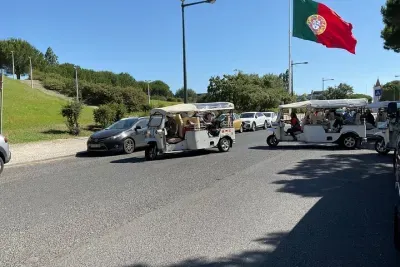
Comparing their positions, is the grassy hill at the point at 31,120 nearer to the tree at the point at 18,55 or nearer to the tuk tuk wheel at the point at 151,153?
the tuk tuk wheel at the point at 151,153

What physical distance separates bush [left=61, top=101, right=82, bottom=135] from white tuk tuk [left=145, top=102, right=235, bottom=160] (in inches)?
351

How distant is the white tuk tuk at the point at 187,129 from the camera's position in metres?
13.1

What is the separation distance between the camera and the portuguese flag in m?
18.2

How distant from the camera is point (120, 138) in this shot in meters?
14.9

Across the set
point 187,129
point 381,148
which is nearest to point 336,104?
point 381,148

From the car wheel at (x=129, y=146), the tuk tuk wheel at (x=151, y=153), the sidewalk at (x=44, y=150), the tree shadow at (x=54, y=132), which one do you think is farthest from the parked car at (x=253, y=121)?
the tuk tuk wheel at (x=151, y=153)

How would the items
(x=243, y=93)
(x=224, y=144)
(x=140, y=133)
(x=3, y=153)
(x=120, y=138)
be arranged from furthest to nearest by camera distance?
(x=243, y=93) → (x=140, y=133) → (x=120, y=138) → (x=224, y=144) → (x=3, y=153)

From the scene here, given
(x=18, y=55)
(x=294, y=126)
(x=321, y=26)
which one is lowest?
(x=294, y=126)

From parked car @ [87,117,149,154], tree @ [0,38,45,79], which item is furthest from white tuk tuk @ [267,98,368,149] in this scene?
tree @ [0,38,45,79]

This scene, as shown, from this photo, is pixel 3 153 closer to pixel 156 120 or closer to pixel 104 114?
pixel 156 120

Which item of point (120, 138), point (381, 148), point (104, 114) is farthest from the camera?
point (104, 114)

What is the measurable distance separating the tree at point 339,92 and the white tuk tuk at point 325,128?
271ft

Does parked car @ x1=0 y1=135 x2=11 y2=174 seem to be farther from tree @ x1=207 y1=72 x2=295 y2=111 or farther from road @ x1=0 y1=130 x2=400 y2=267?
tree @ x1=207 y1=72 x2=295 y2=111

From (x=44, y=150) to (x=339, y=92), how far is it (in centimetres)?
8971
